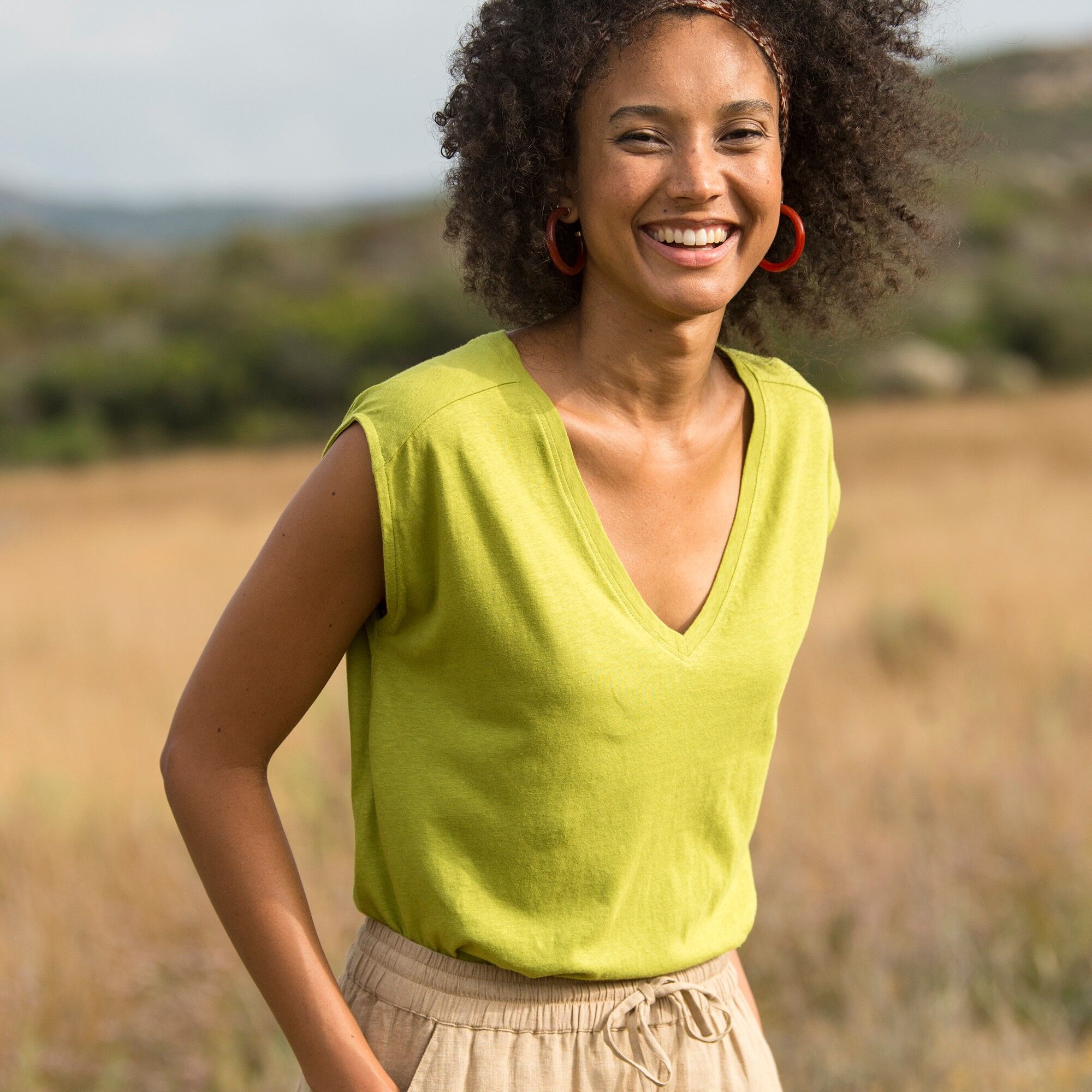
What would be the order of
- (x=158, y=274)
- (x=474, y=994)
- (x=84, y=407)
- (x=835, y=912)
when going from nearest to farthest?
Result: (x=474, y=994) < (x=835, y=912) < (x=84, y=407) < (x=158, y=274)

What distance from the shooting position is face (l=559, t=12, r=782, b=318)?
4.94 ft

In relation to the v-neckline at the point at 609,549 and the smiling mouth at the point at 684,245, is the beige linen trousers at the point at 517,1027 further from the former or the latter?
the smiling mouth at the point at 684,245

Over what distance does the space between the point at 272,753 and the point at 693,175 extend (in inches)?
31.1

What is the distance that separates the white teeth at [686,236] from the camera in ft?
5.02

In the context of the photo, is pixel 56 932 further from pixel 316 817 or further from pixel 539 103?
pixel 539 103

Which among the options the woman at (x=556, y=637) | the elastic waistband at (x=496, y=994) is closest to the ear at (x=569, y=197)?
the woman at (x=556, y=637)

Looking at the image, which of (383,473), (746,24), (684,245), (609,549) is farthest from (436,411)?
(746,24)

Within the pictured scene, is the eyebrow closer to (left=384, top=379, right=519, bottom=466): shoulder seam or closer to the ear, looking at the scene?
the ear

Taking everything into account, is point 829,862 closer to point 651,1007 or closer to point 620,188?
point 651,1007

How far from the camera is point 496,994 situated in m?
1.54

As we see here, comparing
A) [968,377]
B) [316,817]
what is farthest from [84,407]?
[316,817]

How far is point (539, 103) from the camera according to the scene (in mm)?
1608

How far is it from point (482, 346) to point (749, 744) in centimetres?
57

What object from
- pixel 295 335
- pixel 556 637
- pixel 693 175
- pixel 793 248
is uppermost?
pixel 693 175
